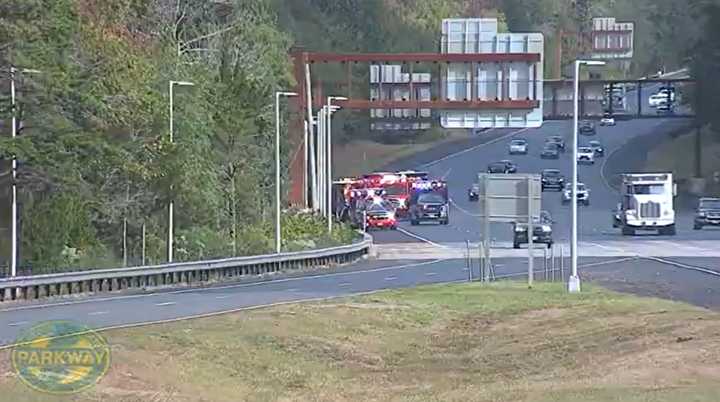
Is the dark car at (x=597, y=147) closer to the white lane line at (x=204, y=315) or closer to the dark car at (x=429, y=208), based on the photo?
the dark car at (x=429, y=208)

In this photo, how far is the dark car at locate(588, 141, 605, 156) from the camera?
462 ft

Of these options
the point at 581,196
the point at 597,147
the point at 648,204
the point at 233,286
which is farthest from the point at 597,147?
the point at 233,286

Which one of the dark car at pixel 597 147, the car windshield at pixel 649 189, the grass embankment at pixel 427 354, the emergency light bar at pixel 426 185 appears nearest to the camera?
the grass embankment at pixel 427 354

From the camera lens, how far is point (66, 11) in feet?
167

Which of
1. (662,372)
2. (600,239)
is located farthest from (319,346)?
(600,239)

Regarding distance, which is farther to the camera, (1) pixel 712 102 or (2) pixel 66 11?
(1) pixel 712 102

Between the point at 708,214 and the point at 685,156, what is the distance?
130ft

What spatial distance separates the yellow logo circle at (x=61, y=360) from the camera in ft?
61.4

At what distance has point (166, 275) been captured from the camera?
52062mm

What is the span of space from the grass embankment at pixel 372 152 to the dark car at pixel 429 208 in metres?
26.7

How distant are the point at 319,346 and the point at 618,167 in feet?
350

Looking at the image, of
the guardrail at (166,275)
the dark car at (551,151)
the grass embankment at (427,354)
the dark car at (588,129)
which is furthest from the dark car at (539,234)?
the dark car at (588,129)

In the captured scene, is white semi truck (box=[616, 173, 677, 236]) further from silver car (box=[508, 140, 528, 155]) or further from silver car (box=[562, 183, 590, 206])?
silver car (box=[508, 140, 528, 155])

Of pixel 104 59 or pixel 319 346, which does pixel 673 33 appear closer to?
pixel 104 59
